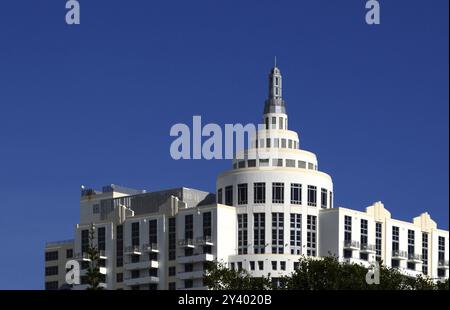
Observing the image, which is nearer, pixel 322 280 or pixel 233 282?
pixel 322 280

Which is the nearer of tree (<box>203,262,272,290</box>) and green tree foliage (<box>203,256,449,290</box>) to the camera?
green tree foliage (<box>203,256,449,290</box>)

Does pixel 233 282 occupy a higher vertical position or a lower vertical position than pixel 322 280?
lower

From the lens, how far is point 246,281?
176125mm

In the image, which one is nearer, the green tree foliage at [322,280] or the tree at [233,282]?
the green tree foliage at [322,280]
